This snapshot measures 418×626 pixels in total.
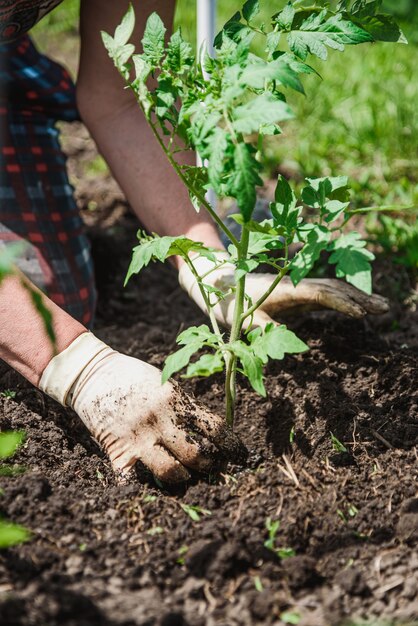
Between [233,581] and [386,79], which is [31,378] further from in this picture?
[386,79]

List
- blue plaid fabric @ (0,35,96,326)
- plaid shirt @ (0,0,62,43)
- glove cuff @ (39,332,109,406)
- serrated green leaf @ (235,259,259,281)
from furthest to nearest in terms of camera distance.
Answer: blue plaid fabric @ (0,35,96,326), plaid shirt @ (0,0,62,43), glove cuff @ (39,332,109,406), serrated green leaf @ (235,259,259,281)

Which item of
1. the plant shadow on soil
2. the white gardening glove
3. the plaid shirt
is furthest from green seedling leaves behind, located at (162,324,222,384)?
the plaid shirt

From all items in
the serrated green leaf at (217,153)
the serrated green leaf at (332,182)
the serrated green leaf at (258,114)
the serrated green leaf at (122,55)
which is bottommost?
the serrated green leaf at (332,182)

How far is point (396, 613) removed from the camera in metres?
1.24

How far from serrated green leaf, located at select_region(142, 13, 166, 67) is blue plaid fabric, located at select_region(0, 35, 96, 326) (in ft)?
3.51

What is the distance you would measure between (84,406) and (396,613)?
0.82 meters

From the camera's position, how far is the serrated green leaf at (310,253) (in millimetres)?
1281

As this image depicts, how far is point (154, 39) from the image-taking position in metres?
1.36

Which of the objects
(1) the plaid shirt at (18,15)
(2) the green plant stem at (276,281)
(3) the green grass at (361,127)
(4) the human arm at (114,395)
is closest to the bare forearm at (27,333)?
(4) the human arm at (114,395)

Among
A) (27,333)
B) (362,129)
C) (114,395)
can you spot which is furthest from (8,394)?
(362,129)

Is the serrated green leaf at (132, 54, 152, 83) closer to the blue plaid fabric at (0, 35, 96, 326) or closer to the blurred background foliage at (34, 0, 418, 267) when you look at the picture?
the blue plaid fabric at (0, 35, 96, 326)

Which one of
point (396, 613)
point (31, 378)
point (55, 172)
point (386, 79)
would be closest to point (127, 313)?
point (55, 172)

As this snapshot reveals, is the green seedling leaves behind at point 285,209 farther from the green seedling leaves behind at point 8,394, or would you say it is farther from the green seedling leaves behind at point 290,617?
the green seedling leaves behind at point 8,394

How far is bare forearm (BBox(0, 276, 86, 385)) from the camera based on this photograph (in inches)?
67.1
